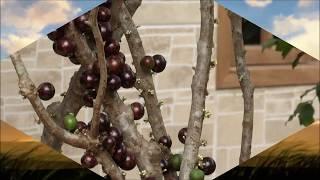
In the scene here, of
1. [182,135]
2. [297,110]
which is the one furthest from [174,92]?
[297,110]

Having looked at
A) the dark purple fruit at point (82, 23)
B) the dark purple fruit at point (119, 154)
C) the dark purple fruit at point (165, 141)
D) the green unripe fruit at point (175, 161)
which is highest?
the dark purple fruit at point (82, 23)

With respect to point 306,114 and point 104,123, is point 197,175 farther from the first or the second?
point 306,114

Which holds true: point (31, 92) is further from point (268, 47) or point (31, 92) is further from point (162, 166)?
point (268, 47)

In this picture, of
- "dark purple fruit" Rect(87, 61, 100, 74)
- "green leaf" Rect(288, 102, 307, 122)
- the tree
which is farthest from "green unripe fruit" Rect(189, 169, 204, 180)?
"green leaf" Rect(288, 102, 307, 122)

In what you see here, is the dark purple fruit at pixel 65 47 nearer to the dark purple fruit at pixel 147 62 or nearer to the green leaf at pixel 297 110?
the dark purple fruit at pixel 147 62

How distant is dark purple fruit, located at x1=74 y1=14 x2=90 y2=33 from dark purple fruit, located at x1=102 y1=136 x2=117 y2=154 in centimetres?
8

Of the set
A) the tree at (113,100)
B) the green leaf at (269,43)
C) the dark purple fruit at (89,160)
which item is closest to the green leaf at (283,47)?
the green leaf at (269,43)

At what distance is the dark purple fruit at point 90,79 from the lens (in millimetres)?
440

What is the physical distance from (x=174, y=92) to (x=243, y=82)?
61 mm

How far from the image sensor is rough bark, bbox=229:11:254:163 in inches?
20.8

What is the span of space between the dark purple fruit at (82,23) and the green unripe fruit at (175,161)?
121 millimetres

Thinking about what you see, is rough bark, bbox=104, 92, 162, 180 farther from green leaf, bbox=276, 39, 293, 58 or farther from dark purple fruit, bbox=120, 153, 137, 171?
green leaf, bbox=276, 39, 293, 58

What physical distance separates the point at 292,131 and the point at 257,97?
0.16ft

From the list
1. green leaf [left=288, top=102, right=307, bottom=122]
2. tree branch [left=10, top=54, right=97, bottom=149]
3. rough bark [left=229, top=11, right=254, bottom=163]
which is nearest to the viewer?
tree branch [left=10, top=54, right=97, bottom=149]
